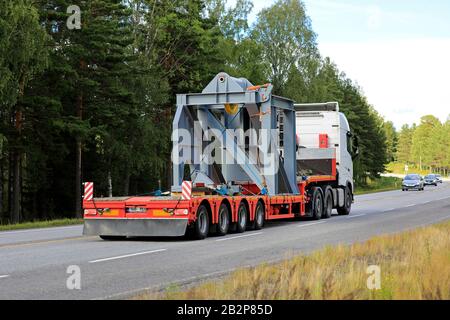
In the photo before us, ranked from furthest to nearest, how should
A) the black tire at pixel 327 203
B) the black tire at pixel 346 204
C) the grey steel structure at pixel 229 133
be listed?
the black tire at pixel 346 204 < the black tire at pixel 327 203 < the grey steel structure at pixel 229 133

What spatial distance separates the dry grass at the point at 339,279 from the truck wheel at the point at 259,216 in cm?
726

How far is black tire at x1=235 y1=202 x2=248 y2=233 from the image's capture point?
1875 centimetres

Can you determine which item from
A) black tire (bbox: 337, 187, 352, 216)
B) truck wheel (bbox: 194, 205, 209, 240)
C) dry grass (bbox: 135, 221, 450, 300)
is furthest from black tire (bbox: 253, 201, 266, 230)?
black tire (bbox: 337, 187, 352, 216)

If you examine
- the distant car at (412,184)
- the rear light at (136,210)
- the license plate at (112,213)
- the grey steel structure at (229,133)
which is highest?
the grey steel structure at (229,133)

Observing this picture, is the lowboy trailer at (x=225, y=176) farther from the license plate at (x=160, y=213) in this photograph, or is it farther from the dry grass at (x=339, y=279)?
the dry grass at (x=339, y=279)

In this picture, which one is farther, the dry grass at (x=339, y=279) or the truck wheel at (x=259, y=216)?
the truck wheel at (x=259, y=216)

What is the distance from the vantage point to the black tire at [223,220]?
17688 millimetres

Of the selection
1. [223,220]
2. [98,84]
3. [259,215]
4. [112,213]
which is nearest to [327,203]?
[259,215]

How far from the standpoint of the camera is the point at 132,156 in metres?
41.6

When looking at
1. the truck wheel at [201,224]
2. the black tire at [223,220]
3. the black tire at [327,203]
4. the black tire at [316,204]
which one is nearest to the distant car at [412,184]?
the black tire at [327,203]

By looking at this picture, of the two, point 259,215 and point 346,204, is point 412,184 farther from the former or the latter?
point 259,215

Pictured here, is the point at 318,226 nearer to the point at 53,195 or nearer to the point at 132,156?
the point at 132,156

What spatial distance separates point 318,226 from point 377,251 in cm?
847
